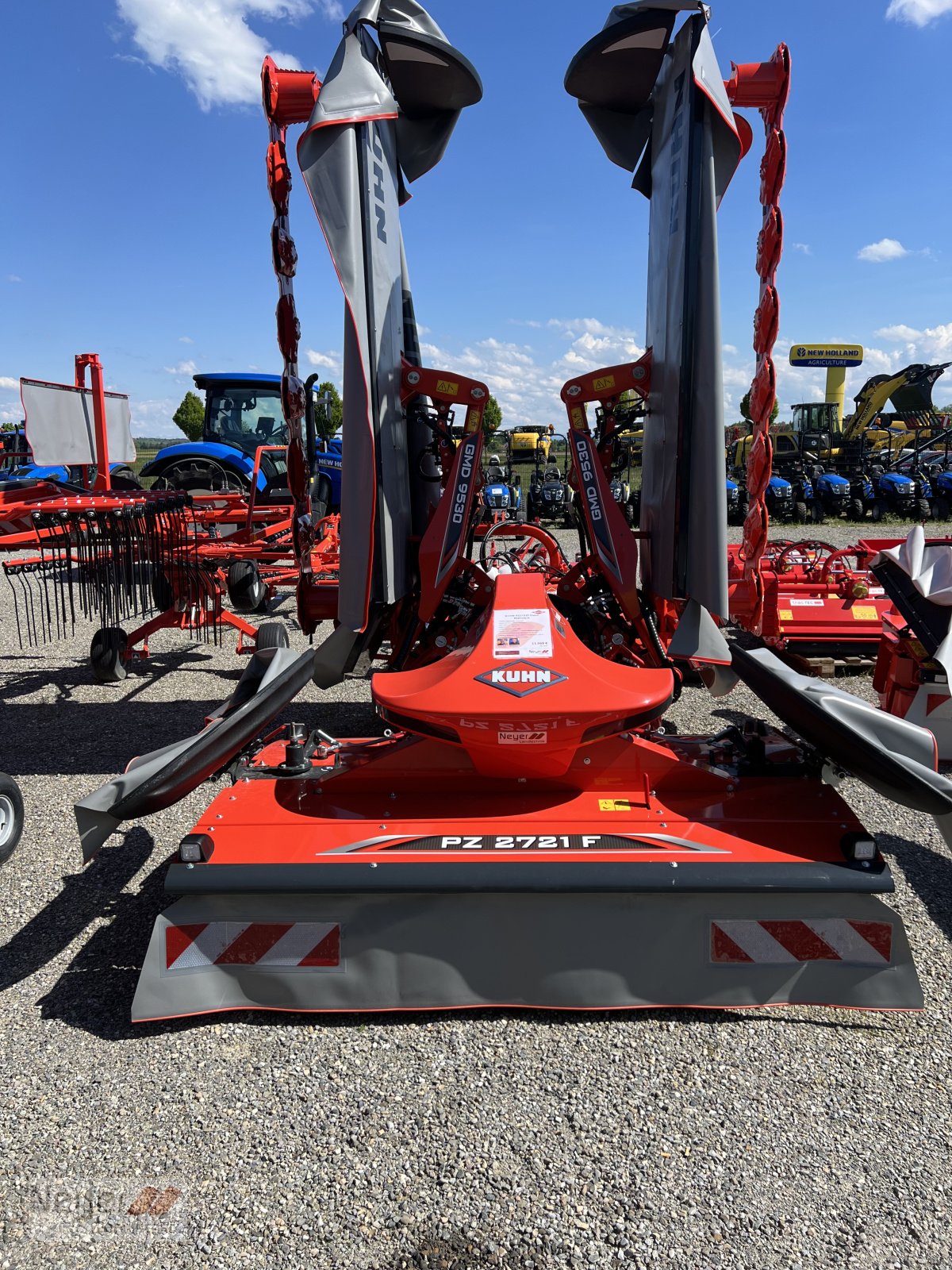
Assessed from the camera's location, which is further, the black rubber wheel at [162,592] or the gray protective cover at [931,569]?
the black rubber wheel at [162,592]

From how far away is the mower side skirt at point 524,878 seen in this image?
2.27 meters

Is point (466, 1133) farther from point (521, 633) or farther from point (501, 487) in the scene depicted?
point (501, 487)

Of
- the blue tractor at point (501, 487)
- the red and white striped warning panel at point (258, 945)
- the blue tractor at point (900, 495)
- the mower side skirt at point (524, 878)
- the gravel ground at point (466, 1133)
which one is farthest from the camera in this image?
the blue tractor at point (900, 495)

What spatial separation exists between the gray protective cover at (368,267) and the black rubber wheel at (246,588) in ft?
14.0

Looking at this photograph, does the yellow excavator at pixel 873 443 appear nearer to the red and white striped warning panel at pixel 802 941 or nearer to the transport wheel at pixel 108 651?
the transport wheel at pixel 108 651

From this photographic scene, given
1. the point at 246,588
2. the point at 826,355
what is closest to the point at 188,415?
the point at 826,355

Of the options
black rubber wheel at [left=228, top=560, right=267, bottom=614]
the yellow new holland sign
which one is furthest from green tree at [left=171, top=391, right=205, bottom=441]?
black rubber wheel at [left=228, top=560, right=267, bottom=614]

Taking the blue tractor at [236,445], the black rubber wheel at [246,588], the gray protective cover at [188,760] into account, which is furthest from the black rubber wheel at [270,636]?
the blue tractor at [236,445]

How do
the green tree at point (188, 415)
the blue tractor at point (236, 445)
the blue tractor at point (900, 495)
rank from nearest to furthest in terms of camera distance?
1. the blue tractor at point (236, 445)
2. the blue tractor at point (900, 495)
3. the green tree at point (188, 415)

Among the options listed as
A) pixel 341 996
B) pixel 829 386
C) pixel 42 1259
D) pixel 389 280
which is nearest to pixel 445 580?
pixel 389 280

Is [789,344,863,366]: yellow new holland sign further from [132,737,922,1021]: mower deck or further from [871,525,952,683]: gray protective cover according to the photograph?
[132,737,922,1021]: mower deck

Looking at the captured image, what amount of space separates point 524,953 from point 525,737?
0.60 meters

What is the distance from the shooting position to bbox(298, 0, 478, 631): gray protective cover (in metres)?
3.09

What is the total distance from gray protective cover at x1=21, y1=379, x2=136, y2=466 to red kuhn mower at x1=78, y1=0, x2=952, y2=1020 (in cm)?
286
